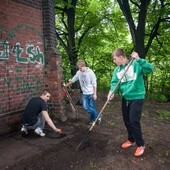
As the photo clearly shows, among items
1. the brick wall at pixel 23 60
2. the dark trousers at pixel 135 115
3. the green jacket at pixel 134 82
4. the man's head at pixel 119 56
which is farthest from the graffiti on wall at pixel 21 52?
the dark trousers at pixel 135 115

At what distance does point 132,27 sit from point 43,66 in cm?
693

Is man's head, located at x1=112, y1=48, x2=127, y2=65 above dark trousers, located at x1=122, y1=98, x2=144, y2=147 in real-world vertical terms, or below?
above

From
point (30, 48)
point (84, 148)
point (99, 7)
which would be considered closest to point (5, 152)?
point (84, 148)

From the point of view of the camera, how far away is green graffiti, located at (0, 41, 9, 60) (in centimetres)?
578

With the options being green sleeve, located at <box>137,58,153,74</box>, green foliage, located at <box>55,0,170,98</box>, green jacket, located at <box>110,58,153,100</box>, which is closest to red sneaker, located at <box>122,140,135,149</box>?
green jacket, located at <box>110,58,153,100</box>

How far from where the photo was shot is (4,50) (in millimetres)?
5863

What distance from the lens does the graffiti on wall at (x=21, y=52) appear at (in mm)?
5852

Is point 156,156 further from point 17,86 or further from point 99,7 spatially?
point 99,7

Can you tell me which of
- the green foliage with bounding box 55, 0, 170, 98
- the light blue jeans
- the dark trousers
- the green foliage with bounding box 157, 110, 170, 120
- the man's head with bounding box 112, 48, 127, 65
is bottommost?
the green foliage with bounding box 157, 110, 170, 120

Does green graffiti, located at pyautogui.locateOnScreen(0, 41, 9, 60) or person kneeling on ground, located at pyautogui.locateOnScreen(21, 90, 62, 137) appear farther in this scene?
green graffiti, located at pyautogui.locateOnScreen(0, 41, 9, 60)

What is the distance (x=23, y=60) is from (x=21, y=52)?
206 mm

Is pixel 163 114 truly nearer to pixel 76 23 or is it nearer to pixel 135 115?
pixel 135 115

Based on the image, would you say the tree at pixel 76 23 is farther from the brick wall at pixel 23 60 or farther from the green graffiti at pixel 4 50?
the green graffiti at pixel 4 50

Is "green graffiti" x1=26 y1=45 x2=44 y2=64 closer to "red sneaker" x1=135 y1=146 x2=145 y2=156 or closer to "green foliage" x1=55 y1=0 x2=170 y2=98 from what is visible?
"red sneaker" x1=135 y1=146 x2=145 y2=156
